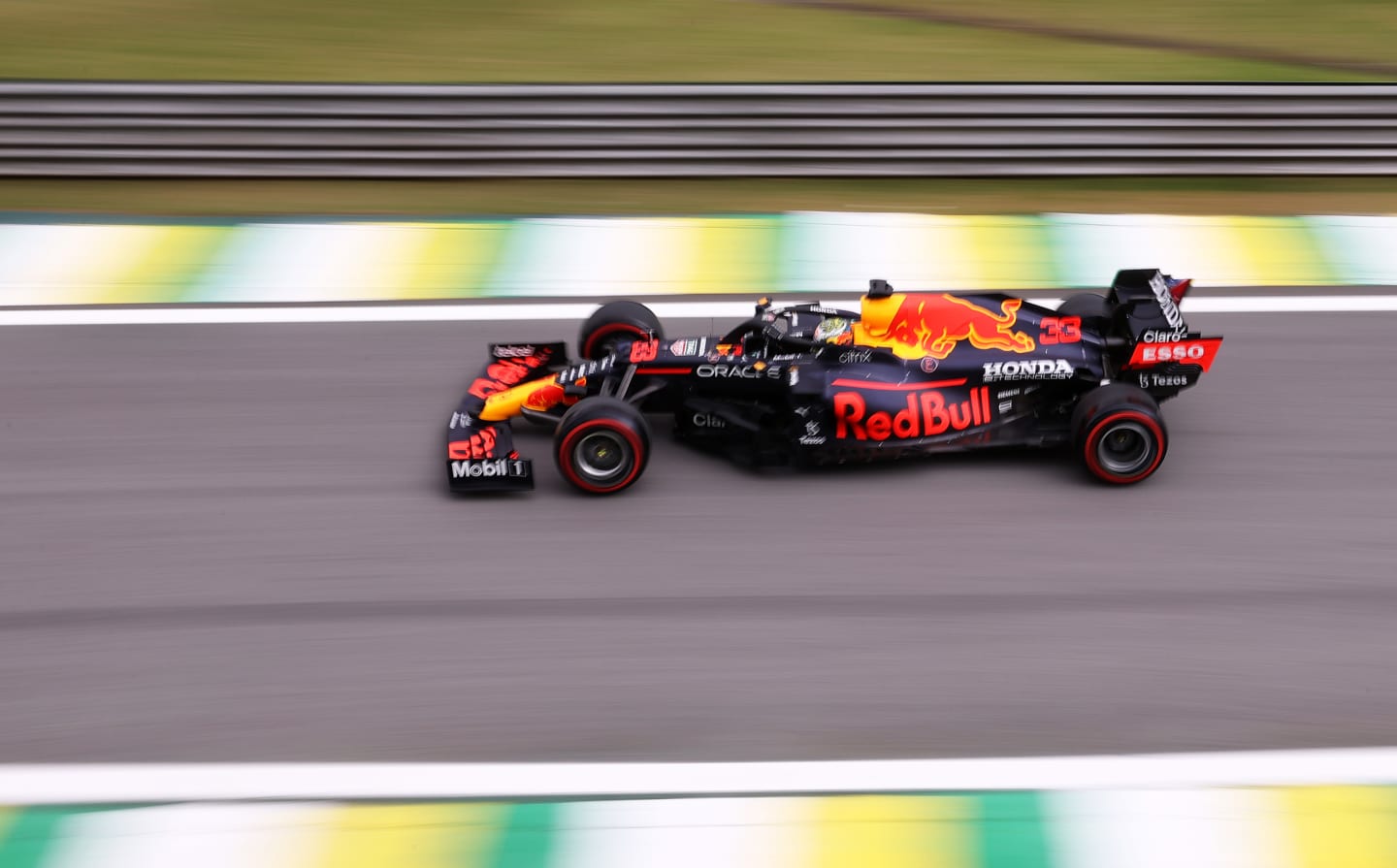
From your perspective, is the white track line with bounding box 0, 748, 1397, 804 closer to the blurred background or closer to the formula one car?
the blurred background

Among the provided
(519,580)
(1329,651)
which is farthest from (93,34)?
(1329,651)

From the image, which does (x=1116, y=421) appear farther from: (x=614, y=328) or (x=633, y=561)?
(x=614, y=328)

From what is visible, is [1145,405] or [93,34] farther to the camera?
[93,34]

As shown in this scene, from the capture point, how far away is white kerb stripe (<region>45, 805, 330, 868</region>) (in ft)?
17.7

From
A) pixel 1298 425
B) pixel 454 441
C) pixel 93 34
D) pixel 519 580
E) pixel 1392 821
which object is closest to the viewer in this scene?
pixel 1392 821

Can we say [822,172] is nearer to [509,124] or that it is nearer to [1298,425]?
[509,124]

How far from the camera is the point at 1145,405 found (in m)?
7.13

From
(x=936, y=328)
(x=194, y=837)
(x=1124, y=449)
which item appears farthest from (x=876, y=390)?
(x=194, y=837)

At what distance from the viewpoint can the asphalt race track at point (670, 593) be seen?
236 inches

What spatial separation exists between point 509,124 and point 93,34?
228 inches

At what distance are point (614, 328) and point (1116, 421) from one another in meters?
2.99

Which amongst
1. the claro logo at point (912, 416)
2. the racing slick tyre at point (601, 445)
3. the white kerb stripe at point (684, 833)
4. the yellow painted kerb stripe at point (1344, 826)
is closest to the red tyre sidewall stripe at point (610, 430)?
the racing slick tyre at point (601, 445)

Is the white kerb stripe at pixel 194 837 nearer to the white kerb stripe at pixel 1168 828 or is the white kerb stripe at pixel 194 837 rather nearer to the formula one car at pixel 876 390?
the formula one car at pixel 876 390

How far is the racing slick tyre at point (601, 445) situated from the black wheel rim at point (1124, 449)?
2427 mm
